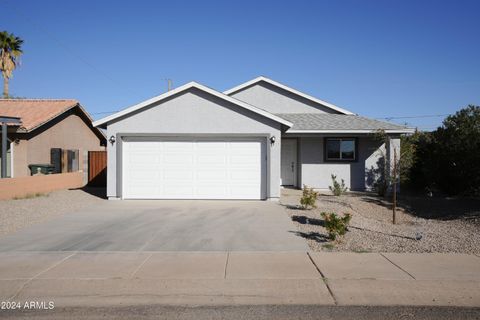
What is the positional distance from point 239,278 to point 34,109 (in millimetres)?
19095

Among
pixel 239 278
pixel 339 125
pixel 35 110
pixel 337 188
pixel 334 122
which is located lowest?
pixel 239 278

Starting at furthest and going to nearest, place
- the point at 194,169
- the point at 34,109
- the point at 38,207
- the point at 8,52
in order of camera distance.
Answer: the point at 8,52 < the point at 34,109 < the point at 194,169 < the point at 38,207

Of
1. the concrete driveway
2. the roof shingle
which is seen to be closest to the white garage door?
the concrete driveway

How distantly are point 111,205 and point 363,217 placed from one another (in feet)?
27.0

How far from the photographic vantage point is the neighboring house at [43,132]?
1812 cm

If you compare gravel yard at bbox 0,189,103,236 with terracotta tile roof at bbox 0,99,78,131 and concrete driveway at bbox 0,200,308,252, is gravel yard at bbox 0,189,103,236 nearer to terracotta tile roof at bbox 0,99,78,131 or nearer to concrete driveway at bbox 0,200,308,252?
concrete driveway at bbox 0,200,308,252

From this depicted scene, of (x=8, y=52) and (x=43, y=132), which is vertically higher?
(x=8, y=52)

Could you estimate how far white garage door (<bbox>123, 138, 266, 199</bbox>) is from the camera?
564 inches

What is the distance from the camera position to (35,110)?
2069 centimetres

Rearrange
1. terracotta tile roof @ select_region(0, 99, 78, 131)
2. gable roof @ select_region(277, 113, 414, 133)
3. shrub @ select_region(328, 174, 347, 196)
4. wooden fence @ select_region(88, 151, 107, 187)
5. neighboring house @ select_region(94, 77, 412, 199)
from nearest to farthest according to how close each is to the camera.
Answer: neighboring house @ select_region(94, 77, 412, 199) → shrub @ select_region(328, 174, 347, 196) → gable roof @ select_region(277, 113, 414, 133) → terracotta tile roof @ select_region(0, 99, 78, 131) → wooden fence @ select_region(88, 151, 107, 187)

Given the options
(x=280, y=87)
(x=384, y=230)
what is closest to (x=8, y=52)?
(x=280, y=87)

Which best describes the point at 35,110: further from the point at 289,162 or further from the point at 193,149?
the point at 289,162

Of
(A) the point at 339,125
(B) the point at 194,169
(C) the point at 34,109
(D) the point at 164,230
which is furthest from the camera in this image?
(C) the point at 34,109

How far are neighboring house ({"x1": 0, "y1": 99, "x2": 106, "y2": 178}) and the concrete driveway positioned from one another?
25.5 feet
